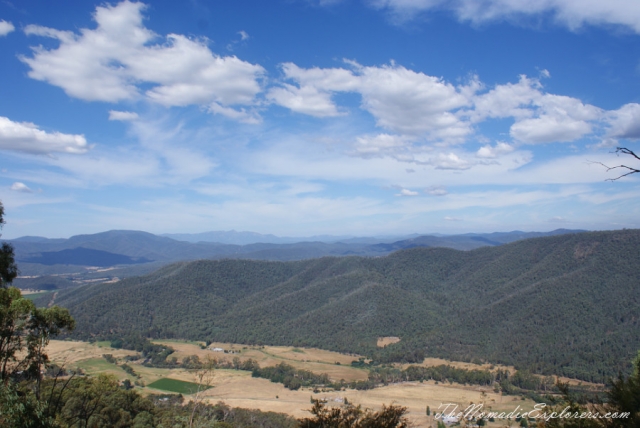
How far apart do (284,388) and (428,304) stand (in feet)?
279

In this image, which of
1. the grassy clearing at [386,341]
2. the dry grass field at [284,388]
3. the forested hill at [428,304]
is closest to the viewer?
the dry grass field at [284,388]

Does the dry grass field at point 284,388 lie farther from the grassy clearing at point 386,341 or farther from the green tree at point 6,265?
the green tree at point 6,265

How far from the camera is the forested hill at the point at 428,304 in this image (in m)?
95.9

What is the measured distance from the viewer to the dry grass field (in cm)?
6181

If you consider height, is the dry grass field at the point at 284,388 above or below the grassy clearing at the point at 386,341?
above

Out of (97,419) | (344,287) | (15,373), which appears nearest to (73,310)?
(344,287)

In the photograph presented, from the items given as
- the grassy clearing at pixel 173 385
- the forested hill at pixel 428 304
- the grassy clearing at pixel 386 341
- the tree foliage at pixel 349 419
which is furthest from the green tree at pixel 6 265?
the grassy clearing at pixel 386 341

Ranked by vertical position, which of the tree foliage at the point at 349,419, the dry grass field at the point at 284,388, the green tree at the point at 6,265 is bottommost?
the dry grass field at the point at 284,388

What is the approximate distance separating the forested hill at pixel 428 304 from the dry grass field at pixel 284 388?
12982mm

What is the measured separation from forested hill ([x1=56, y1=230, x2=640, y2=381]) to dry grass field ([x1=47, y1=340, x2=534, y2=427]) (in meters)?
13.0

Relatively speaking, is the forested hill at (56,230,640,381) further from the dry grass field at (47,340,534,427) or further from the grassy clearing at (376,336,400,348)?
the dry grass field at (47,340,534,427)

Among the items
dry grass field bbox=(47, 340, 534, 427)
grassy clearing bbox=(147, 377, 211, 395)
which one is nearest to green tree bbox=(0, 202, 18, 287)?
dry grass field bbox=(47, 340, 534, 427)

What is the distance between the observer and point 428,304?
147 m

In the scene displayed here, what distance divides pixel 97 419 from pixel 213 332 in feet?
376
